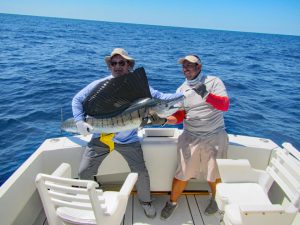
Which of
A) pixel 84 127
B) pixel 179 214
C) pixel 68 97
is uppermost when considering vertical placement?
pixel 84 127

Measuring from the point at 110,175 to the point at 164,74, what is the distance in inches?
321

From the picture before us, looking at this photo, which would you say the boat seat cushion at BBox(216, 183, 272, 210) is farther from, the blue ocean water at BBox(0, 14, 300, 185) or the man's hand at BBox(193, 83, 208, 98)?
the blue ocean water at BBox(0, 14, 300, 185)

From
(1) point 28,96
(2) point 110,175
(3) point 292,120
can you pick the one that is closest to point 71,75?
(1) point 28,96

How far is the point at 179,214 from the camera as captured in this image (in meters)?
2.64

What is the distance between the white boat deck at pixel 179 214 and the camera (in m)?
2.53

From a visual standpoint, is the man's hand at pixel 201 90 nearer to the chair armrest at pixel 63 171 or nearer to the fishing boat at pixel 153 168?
the fishing boat at pixel 153 168

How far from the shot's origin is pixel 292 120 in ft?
22.2

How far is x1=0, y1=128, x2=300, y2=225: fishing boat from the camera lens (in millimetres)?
2506

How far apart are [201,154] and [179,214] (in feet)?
1.80

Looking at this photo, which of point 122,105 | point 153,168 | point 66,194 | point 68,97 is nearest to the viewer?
point 66,194

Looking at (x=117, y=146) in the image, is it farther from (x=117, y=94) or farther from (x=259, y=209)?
(x=259, y=209)

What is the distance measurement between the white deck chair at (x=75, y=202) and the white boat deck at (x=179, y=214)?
0.66m

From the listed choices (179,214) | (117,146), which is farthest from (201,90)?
(179,214)

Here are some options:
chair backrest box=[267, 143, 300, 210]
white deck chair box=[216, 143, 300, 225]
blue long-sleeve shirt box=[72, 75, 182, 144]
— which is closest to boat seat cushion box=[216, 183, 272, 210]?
white deck chair box=[216, 143, 300, 225]
